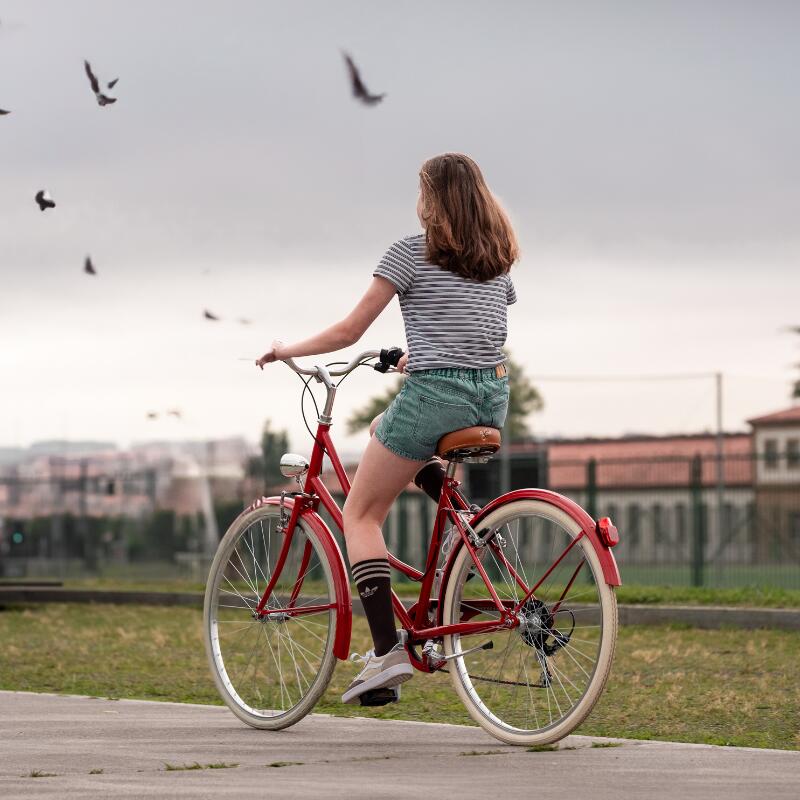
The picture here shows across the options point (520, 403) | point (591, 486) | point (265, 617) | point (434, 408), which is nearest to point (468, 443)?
point (434, 408)

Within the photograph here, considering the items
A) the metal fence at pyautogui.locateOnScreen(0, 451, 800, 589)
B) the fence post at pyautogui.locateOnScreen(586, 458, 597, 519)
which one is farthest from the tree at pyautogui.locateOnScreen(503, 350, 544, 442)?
the fence post at pyautogui.locateOnScreen(586, 458, 597, 519)

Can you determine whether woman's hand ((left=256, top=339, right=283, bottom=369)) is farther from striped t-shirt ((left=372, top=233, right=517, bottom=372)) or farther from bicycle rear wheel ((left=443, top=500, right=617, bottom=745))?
bicycle rear wheel ((left=443, top=500, right=617, bottom=745))

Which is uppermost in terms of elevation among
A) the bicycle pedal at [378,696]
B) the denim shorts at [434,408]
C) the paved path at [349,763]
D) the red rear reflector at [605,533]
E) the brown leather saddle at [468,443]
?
the denim shorts at [434,408]

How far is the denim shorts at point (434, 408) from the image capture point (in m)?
5.18

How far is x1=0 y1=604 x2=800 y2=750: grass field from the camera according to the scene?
6137mm

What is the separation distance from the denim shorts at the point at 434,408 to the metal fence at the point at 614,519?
51.2ft

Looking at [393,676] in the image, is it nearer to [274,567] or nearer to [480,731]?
[480,731]

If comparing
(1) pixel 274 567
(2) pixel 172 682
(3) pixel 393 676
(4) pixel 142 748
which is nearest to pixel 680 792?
(3) pixel 393 676

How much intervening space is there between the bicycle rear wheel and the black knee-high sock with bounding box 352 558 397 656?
9.2 inches

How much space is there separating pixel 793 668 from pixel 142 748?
4.37 meters

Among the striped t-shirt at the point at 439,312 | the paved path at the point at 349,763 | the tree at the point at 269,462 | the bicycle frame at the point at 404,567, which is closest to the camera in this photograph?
the paved path at the point at 349,763

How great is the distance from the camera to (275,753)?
504 cm

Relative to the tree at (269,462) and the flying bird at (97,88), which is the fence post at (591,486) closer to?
the tree at (269,462)

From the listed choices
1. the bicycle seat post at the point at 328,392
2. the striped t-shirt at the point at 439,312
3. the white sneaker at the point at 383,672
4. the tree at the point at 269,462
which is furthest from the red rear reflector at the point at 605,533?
the tree at the point at 269,462
